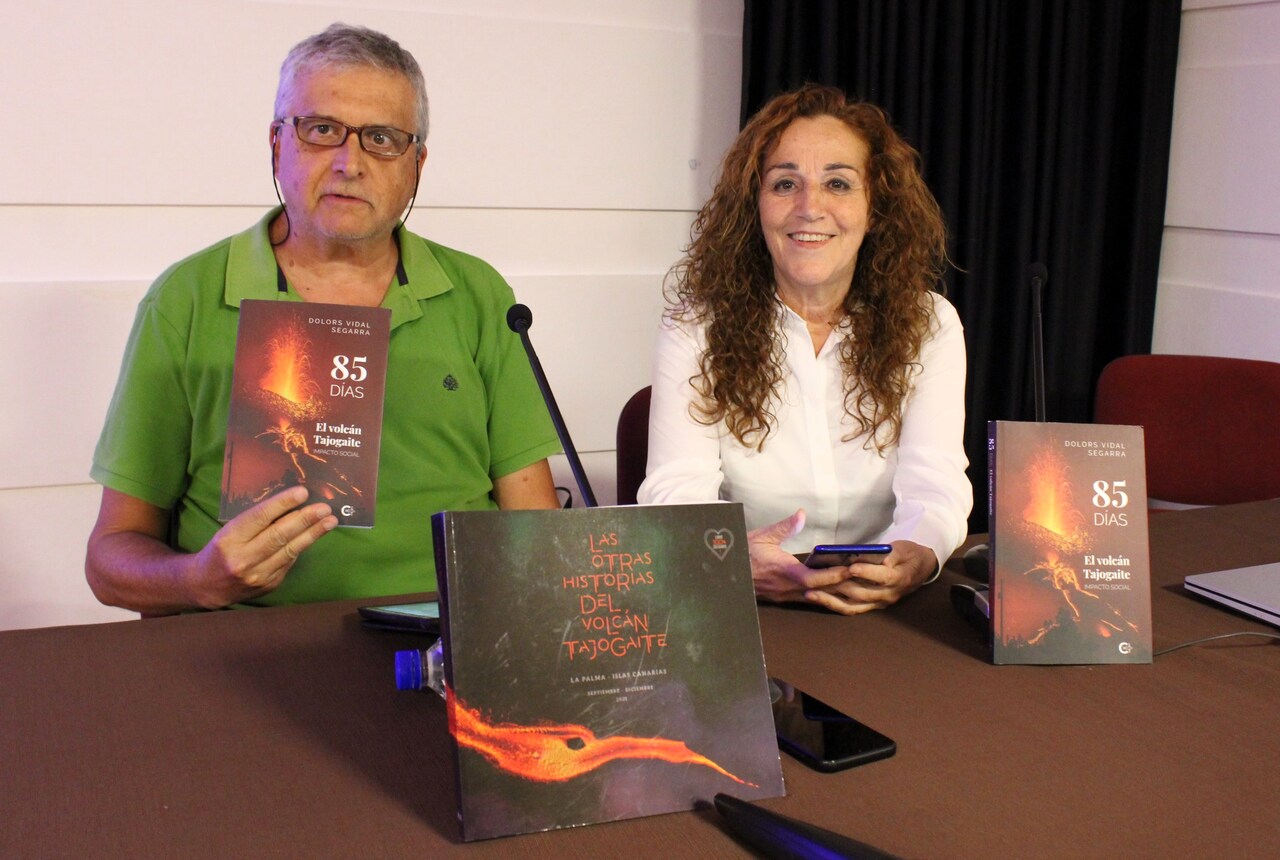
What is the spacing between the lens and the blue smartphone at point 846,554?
1.30 metres

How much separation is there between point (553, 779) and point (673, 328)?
1169 millimetres

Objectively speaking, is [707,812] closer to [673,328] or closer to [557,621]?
[557,621]

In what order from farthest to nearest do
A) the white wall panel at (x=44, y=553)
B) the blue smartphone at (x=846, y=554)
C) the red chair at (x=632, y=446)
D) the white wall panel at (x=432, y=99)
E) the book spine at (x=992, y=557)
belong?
1. the white wall panel at (x=44, y=553)
2. the white wall panel at (x=432, y=99)
3. the red chair at (x=632, y=446)
4. the blue smartphone at (x=846, y=554)
5. the book spine at (x=992, y=557)

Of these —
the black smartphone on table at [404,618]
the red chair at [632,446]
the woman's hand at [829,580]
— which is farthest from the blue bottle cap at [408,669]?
the red chair at [632,446]

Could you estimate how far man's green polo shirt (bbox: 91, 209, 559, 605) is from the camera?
1596 millimetres

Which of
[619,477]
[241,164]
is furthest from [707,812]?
[241,164]

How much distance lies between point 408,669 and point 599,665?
0.81 feet

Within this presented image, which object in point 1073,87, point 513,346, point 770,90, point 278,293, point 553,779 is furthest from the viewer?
point 1073,87

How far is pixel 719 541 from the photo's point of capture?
942 mm

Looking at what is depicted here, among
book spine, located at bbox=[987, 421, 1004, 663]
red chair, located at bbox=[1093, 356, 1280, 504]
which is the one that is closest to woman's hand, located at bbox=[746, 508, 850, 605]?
book spine, located at bbox=[987, 421, 1004, 663]

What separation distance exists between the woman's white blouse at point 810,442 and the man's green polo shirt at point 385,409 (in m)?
0.22

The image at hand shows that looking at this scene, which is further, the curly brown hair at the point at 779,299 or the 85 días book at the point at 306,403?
the curly brown hair at the point at 779,299

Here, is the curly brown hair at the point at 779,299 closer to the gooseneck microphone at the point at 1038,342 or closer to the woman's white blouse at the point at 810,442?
the woman's white blouse at the point at 810,442

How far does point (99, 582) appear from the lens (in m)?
1.53
